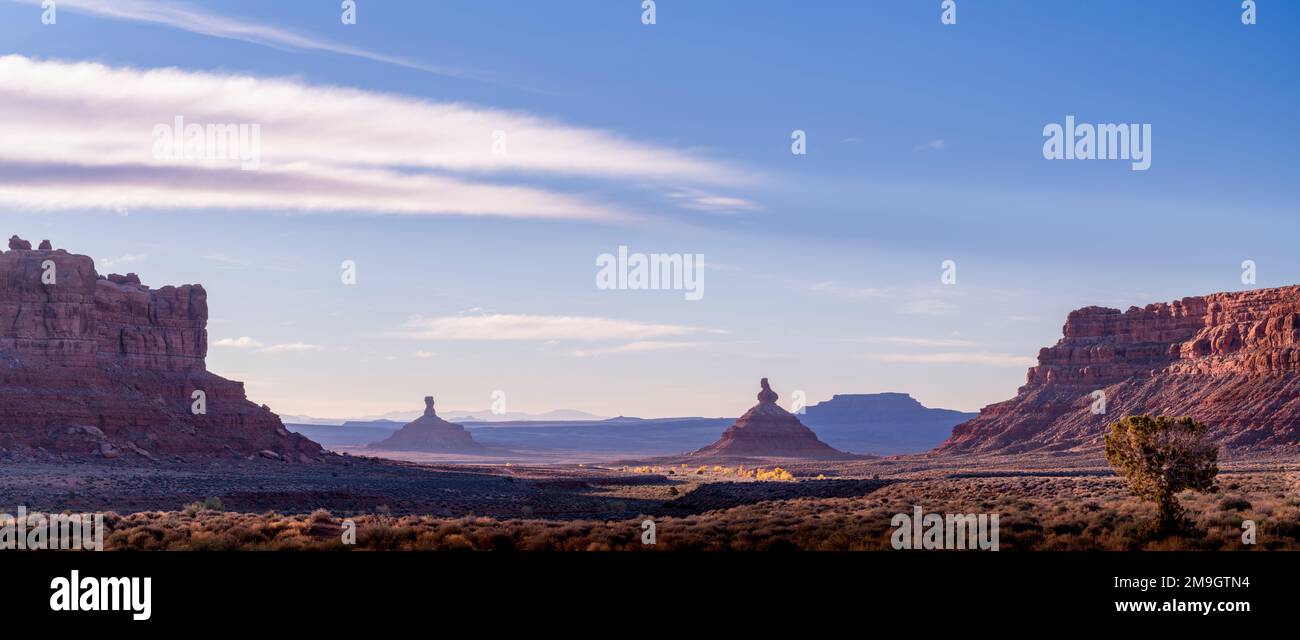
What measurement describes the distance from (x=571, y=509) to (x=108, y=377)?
169 feet

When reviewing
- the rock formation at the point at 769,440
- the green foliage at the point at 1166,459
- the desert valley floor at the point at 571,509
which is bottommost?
the rock formation at the point at 769,440

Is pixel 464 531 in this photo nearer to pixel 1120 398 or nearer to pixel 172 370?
pixel 172 370

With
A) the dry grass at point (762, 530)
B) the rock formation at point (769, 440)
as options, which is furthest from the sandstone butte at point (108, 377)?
the rock formation at point (769, 440)

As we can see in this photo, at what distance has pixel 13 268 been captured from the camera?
90.7 m

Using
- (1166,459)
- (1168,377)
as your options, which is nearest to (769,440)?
(1168,377)

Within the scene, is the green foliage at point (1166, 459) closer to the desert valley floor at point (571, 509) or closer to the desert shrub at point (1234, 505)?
the desert valley floor at point (571, 509)

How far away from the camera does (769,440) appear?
184m

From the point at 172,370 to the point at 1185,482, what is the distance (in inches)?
3345

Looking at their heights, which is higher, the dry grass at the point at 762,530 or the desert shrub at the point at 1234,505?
the desert shrub at the point at 1234,505

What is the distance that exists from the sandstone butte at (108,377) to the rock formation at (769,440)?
3512 inches

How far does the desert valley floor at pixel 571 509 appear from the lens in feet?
89.2

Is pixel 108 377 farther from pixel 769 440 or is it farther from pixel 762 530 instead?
pixel 769 440
